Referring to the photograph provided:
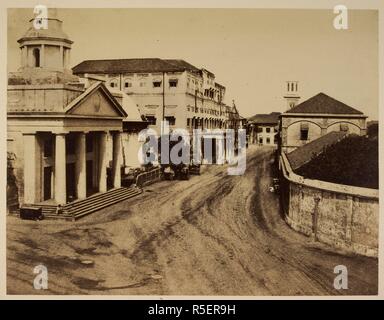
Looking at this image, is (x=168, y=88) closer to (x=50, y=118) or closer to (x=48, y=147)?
(x=50, y=118)

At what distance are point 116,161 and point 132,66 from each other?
9.79ft

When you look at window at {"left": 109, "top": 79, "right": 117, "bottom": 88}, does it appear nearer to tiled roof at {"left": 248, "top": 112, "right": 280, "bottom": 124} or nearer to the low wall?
tiled roof at {"left": 248, "top": 112, "right": 280, "bottom": 124}

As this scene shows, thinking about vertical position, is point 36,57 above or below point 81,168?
above

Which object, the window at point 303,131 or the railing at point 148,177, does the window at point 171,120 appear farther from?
the window at point 303,131

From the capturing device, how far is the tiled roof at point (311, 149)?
12.2m

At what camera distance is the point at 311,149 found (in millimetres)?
12594

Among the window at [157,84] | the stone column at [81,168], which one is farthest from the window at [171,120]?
the stone column at [81,168]

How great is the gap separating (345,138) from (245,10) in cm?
453

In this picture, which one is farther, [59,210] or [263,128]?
[263,128]

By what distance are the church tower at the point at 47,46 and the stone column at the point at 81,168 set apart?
6.39 ft

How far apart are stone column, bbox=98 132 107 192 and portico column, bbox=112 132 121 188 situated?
27 centimetres

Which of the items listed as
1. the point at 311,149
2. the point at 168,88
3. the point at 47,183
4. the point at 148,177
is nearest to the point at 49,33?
the point at 168,88
